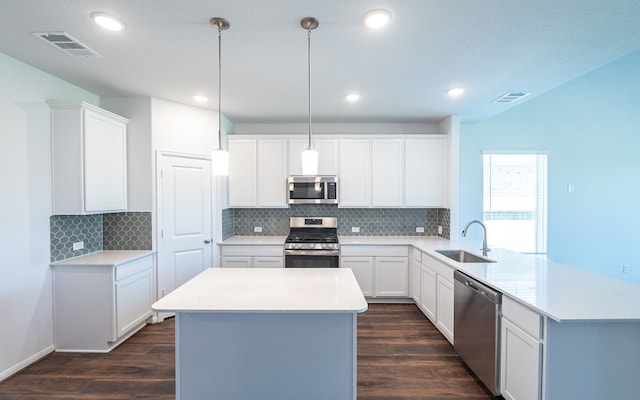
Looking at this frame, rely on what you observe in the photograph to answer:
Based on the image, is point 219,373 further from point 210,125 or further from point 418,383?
point 210,125

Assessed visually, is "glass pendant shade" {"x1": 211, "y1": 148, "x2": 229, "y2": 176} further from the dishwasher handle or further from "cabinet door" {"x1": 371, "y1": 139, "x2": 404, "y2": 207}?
"cabinet door" {"x1": 371, "y1": 139, "x2": 404, "y2": 207}

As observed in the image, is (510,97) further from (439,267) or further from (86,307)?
(86,307)

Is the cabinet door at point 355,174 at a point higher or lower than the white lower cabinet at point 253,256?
higher

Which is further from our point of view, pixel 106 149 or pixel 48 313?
pixel 106 149

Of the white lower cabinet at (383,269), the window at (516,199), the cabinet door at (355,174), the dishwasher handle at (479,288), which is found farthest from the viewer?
the window at (516,199)

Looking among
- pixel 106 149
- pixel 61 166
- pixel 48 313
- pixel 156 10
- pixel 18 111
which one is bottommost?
pixel 48 313

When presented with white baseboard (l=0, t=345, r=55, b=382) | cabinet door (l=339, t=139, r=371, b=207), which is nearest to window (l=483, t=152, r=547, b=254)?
cabinet door (l=339, t=139, r=371, b=207)

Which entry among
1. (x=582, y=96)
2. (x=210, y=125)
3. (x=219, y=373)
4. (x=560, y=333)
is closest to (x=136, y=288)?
(x=219, y=373)

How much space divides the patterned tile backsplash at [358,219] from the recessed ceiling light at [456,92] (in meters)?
1.89

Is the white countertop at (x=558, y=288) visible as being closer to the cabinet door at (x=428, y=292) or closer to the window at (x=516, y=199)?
the cabinet door at (x=428, y=292)

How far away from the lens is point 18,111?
247cm

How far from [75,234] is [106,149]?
955 millimetres

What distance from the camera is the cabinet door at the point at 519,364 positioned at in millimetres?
1699

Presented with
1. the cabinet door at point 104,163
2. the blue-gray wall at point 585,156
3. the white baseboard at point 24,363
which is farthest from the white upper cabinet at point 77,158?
the blue-gray wall at point 585,156
